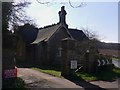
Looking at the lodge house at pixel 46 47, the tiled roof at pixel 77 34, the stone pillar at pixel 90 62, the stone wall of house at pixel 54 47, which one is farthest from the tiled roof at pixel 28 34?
the stone pillar at pixel 90 62

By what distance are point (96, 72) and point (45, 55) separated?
41.0 feet

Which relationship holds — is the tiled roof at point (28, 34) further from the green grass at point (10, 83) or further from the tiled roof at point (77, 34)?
the green grass at point (10, 83)

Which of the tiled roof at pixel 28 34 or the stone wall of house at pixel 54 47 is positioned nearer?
the stone wall of house at pixel 54 47

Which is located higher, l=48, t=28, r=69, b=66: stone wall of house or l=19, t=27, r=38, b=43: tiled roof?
l=19, t=27, r=38, b=43: tiled roof

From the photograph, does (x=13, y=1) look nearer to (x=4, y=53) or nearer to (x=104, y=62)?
(x=4, y=53)

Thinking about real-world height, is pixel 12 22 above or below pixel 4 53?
above

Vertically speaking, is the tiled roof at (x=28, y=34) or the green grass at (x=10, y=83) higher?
the tiled roof at (x=28, y=34)

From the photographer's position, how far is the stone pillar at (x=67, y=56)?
741 inches

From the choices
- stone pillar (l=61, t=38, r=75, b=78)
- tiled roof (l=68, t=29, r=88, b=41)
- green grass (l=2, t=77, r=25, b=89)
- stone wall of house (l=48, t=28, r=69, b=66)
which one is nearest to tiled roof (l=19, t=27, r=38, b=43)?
stone wall of house (l=48, t=28, r=69, b=66)

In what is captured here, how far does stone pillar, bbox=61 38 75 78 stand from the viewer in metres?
18.8

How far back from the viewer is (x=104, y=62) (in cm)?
2364

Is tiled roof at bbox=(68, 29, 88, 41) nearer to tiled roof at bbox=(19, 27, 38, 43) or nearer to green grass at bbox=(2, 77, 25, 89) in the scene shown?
tiled roof at bbox=(19, 27, 38, 43)

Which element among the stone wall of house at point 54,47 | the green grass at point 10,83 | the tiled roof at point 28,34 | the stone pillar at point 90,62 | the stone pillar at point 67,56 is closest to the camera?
the green grass at point 10,83

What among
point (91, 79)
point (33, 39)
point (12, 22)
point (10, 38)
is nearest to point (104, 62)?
point (91, 79)
